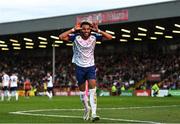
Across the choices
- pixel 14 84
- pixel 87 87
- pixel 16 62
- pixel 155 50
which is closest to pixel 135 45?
pixel 155 50

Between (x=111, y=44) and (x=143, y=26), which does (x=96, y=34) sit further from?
(x=111, y=44)

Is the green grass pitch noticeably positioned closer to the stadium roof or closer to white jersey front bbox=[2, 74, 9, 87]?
white jersey front bbox=[2, 74, 9, 87]

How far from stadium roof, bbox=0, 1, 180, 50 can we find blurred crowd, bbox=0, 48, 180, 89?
7.56 ft

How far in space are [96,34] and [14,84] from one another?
2609cm

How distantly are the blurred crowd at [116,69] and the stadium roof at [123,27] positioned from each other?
2306mm

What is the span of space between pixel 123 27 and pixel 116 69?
10911 millimetres

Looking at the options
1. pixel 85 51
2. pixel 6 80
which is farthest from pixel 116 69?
pixel 85 51

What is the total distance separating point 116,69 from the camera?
65125 mm

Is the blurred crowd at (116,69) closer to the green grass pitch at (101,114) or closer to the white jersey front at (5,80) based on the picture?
the white jersey front at (5,80)

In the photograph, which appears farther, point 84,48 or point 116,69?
point 116,69

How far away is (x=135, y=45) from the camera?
2736 inches

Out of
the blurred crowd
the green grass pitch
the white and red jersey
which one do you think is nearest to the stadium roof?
the blurred crowd

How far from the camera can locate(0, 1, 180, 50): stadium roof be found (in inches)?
1902

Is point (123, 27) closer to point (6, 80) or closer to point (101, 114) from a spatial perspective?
point (6, 80)
